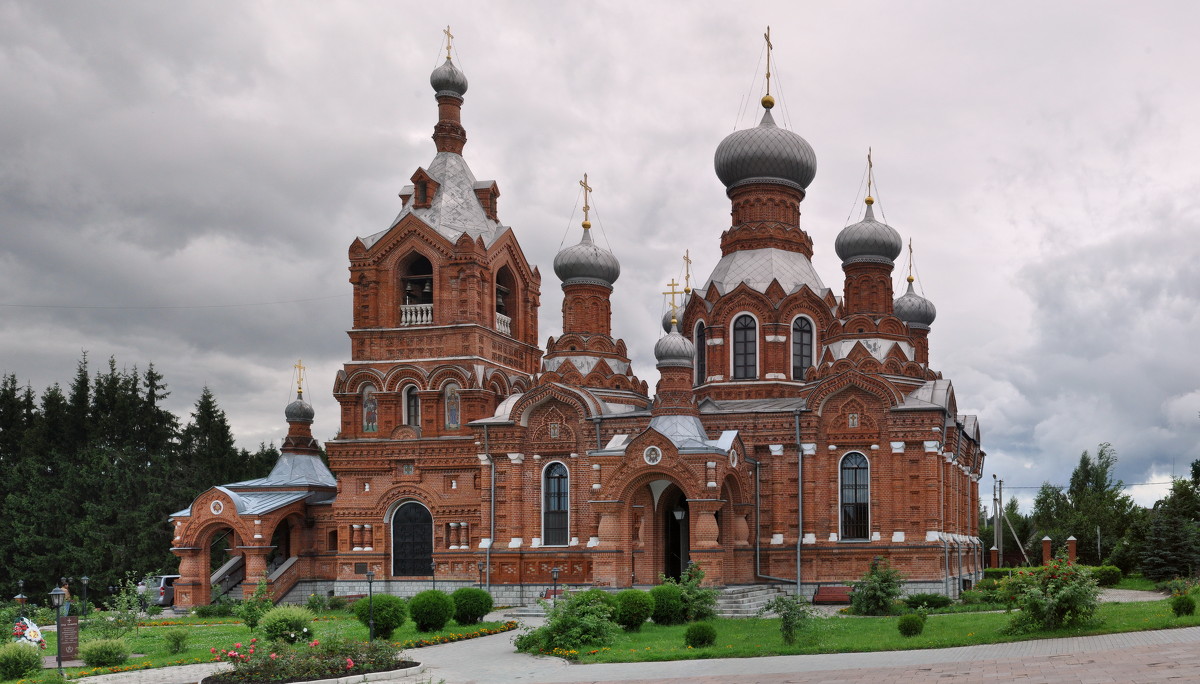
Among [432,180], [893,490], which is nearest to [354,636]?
[893,490]

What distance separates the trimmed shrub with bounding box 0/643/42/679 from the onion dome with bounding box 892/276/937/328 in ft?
87.6

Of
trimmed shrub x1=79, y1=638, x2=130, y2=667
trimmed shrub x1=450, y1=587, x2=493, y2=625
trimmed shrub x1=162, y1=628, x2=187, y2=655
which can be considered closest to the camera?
trimmed shrub x1=79, y1=638, x2=130, y2=667

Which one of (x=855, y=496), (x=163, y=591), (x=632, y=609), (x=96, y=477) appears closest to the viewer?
→ (x=632, y=609)

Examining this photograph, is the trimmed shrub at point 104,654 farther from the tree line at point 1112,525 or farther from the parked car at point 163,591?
the tree line at point 1112,525

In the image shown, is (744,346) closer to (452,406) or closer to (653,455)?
(653,455)

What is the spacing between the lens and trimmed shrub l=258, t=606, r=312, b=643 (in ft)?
63.1

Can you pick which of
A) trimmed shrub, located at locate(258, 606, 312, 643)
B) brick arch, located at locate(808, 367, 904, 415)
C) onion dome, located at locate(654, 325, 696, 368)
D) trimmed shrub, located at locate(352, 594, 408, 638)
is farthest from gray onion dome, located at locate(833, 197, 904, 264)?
trimmed shrub, located at locate(258, 606, 312, 643)

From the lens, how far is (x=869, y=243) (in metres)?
32.4

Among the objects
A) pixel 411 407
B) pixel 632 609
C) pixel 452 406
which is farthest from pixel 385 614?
pixel 411 407

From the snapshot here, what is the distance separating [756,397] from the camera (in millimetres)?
32094

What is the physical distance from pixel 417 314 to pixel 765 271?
32.6 feet

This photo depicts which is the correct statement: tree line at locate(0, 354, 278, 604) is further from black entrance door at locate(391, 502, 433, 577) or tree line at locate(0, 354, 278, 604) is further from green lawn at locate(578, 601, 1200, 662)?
green lawn at locate(578, 601, 1200, 662)

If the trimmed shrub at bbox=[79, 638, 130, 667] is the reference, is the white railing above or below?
above

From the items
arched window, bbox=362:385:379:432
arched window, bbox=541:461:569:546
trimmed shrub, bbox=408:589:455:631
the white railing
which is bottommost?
trimmed shrub, bbox=408:589:455:631
